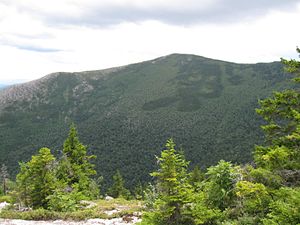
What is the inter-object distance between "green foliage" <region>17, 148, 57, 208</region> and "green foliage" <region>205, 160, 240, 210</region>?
45.8 feet

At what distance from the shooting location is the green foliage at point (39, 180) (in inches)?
971

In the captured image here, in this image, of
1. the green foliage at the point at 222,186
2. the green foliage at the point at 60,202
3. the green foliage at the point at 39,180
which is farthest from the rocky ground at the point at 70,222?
the green foliage at the point at 222,186

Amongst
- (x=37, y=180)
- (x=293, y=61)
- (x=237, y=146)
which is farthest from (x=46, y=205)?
(x=237, y=146)

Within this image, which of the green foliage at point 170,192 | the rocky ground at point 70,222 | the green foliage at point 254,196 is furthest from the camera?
the rocky ground at point 70,222

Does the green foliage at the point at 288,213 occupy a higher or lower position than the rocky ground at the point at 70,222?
higher

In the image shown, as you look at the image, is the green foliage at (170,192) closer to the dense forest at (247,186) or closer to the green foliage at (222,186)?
the dense forest at (247,186)

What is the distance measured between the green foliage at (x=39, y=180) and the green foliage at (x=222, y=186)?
14.0 meters

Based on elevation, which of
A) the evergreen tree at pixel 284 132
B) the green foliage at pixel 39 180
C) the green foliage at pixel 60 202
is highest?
the evergreen tree at pixel 284 132

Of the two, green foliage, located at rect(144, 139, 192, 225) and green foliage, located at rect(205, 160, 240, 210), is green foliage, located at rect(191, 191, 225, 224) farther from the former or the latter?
green foliage, located at rect(205, 160, 240, 210)

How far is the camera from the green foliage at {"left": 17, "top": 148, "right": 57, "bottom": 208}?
80.9 feet

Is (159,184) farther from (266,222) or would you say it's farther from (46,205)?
(46,205)

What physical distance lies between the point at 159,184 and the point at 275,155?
551 cm

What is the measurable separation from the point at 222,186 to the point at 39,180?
606 inches

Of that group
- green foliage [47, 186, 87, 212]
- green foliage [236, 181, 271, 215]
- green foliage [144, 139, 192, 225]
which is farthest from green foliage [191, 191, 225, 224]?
green foliage [47, 186, 87, 212]
